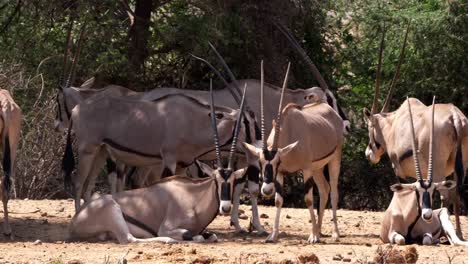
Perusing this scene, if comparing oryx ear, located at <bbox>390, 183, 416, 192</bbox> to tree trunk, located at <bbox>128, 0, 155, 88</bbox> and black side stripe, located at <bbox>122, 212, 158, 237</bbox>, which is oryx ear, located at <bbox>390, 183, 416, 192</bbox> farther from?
tree trunk, located at <bbox>128, 0, 155, 88</bbox>

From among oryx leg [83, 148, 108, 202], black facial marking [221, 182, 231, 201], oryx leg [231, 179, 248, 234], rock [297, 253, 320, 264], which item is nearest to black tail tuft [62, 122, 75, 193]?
oryx leg [83, 148, 108, 202]

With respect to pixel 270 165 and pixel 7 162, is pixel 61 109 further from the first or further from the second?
pixel 270 165

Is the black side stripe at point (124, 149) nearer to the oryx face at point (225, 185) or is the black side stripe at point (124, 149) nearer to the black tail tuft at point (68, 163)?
the black tail tuft at point (68, 163)

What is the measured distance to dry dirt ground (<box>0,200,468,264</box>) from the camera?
27.5 feet

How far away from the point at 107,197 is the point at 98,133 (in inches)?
63.6

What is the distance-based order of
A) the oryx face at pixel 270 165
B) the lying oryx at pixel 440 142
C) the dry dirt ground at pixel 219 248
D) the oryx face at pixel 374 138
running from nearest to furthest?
the dry dirt ground at pixel 219 248, the oryx face at pixel 270 165, the lying oryx at pixel 440 142, the oryx face at pixel 374 138

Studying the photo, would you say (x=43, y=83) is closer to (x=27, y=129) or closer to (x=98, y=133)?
(x=27, y=129)

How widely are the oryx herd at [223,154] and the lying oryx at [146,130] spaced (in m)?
0.01

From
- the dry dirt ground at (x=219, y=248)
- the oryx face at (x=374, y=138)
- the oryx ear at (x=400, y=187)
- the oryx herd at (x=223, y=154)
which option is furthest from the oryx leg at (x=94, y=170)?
the oryx ear at (x=400, y=187)

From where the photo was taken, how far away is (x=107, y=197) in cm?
1006

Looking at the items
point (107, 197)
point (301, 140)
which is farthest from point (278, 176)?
point (107, 197)

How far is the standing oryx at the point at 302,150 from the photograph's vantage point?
32.3 ft

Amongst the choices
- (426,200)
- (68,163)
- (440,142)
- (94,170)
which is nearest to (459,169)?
(440,142)

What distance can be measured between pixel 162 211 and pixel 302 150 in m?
1.42
